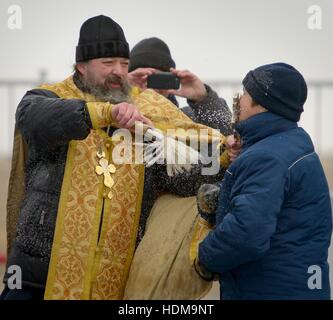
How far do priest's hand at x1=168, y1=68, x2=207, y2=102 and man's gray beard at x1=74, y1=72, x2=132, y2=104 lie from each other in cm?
41

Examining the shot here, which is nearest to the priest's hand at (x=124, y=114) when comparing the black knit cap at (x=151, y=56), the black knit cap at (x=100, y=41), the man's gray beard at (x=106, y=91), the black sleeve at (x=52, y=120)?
the black sleeve at (x=52, y=120)

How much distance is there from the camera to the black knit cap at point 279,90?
305 cm

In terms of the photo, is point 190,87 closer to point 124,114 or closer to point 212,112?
point 212,112

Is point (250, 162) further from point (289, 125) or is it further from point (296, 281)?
point (296, 281)

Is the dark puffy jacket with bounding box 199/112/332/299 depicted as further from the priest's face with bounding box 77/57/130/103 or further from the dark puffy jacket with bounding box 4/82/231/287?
the priest's face with bounding box 77/57/130/103

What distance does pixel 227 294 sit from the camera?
3.17 metres

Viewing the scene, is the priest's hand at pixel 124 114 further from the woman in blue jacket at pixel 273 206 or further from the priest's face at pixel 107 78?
the woman in blue jacket at pixel 273 206

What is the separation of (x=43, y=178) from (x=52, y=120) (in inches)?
11.7

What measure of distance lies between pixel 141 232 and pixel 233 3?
8.14 feet

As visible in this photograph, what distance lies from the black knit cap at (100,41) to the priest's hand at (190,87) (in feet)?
1.33

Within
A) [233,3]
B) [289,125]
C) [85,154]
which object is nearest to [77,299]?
[85,154]

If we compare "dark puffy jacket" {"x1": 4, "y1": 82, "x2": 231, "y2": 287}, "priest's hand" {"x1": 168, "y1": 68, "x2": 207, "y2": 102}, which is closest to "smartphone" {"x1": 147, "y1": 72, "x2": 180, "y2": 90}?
"priest's hand" {"x1": 168, "y1": 68, "x2": 207, "y2": 102}

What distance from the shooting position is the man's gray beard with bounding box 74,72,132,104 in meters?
3.53

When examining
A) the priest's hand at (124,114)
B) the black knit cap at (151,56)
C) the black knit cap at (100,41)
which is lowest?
the priest's hand at (124,114)
